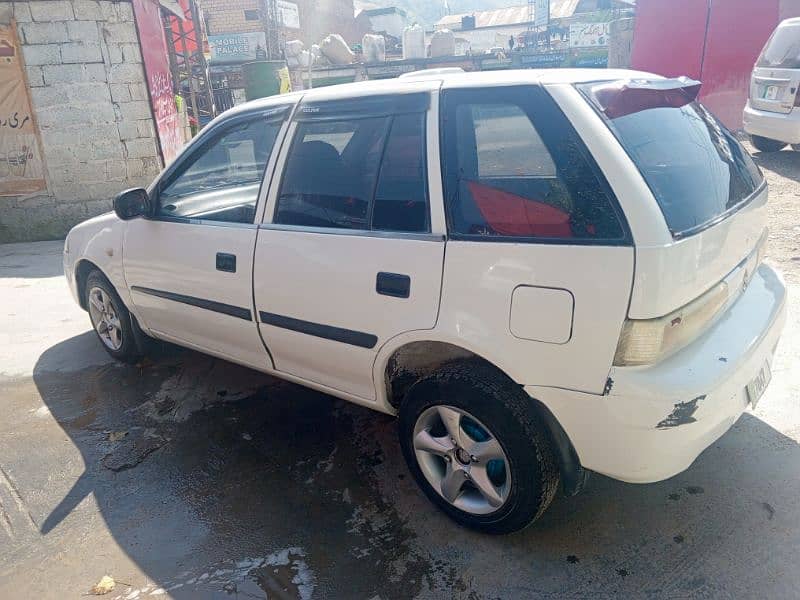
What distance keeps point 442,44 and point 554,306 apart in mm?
25593

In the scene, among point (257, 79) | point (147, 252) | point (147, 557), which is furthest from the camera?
point (257, 79)

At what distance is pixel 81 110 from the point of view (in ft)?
25.8

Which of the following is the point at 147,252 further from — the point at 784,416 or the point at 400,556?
the point at 784,416

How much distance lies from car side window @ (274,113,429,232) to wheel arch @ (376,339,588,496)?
19.4 inches

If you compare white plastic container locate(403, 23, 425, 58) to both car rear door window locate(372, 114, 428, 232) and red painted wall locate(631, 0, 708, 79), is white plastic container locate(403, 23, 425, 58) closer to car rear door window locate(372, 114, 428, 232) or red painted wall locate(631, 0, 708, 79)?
red painted wall locate(631, 0, 708, 79)

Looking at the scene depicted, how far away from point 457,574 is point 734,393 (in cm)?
121

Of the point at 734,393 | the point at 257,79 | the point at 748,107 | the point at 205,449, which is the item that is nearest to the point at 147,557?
the point at 205,449

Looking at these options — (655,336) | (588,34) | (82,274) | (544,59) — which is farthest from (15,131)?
(588,34)

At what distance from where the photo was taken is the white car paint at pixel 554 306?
79.0 inches

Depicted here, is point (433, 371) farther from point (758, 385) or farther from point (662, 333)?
point (758, 385)

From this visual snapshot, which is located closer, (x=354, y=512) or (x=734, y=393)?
(x=734, y=393)

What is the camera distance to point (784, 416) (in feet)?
10.2

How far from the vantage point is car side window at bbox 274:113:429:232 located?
2.50m

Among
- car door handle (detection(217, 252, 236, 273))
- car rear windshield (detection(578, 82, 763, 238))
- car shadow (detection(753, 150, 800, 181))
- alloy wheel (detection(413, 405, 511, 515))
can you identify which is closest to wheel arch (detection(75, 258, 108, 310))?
car door handle (detection(217, 252, 236, 273))
